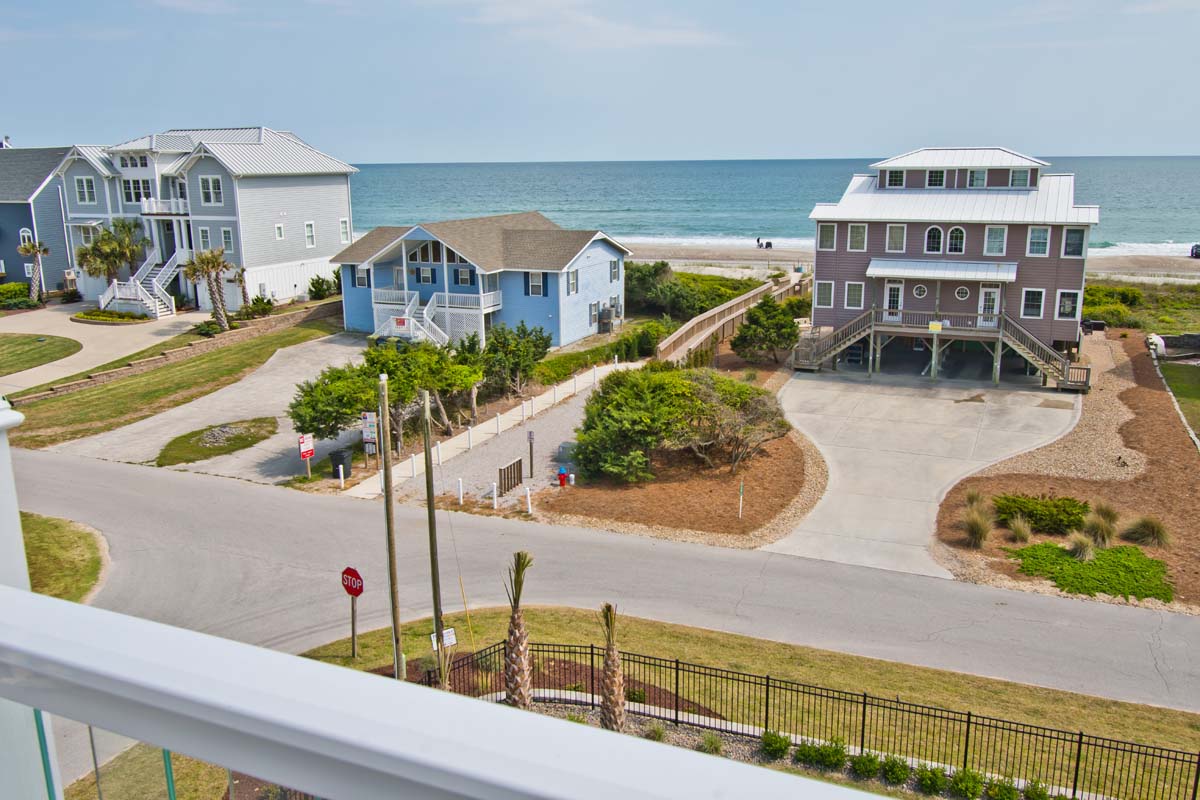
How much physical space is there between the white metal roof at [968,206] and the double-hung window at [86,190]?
4166 centimetres

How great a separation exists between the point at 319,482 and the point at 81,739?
27.7 meters

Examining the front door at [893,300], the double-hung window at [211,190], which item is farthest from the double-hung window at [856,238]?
the double-hung window at [211,190]

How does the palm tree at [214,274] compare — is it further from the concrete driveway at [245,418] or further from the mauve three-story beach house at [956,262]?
the mauve three-story beach house at [956,262]

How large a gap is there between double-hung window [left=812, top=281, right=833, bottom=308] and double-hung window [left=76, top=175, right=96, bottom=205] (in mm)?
42046

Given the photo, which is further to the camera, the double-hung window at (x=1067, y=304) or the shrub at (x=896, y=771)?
the double-hung window at (x=1067, y=304)

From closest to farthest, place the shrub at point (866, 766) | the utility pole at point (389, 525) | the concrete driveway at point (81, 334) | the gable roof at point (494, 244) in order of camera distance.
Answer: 1. the shrub at point (866, 766)
2. the utility pole at point (389, 525)
3. the concrete driveway at point (81, 334)
4. the gable roof at point (494, 244)

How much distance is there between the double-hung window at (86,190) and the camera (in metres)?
56.6

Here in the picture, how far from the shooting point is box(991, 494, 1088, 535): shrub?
24.7 meters

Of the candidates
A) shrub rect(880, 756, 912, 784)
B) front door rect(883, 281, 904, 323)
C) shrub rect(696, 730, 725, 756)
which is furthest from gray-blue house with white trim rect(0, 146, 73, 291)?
shrub rect(880, 756, 912, 784)

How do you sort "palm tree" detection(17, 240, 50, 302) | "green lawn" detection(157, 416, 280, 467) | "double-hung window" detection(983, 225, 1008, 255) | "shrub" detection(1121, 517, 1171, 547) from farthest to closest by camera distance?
"palm tree" detection(17, 240, 50, 302), "double-hung window" detection(983, 225, 1008, 255), "green lawn" detection(157, 416, 280, 467), "shrub" detection(1121, 517, 1171, 547)

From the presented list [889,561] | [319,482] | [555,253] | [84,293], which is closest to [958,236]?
[555,253]

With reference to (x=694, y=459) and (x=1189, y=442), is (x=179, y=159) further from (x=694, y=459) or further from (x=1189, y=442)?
(x=1189, y=442)

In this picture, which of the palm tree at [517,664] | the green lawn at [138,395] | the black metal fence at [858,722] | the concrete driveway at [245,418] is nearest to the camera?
the black metal fence at [858,722]

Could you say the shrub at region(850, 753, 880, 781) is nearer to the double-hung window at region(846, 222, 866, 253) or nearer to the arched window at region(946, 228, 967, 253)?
the arched window at region(946, 228, 967, 253)
